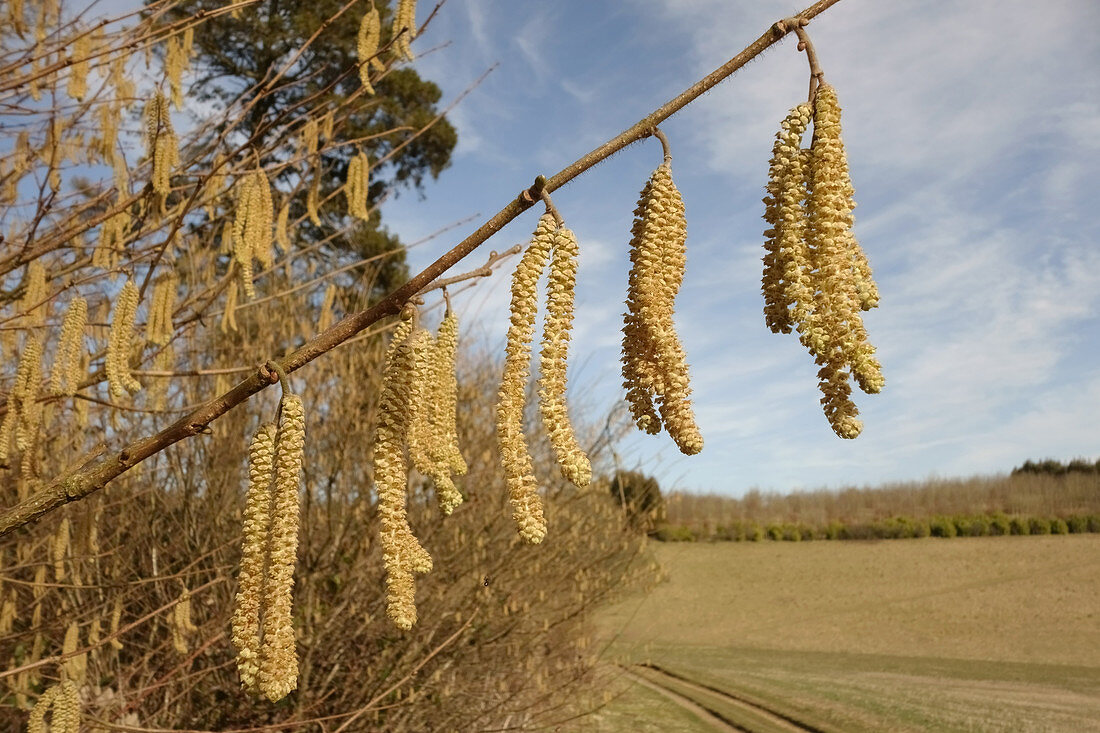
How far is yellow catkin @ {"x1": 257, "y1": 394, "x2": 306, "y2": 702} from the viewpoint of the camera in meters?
1.09

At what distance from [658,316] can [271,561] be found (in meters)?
0.56

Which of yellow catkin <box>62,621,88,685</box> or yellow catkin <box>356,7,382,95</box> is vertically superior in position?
yellow catkin <box>356,7,382,95</box>

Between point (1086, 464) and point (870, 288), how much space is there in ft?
110

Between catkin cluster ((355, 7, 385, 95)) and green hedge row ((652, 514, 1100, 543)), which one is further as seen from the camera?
green hedge row ((652, 514, 1100, 543))

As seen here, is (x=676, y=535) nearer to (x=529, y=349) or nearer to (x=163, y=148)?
(x=163, y=148)

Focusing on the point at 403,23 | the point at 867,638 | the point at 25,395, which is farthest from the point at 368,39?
the point at 867,638

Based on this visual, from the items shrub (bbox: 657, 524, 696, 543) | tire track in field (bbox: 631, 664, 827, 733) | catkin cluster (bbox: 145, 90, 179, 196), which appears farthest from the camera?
shrub (bbox: 657, 524, 696, 543)

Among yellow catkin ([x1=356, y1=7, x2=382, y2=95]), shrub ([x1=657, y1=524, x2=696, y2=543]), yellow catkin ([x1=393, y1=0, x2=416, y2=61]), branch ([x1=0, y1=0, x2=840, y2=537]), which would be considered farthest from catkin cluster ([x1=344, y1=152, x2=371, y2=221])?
shrub ([x1=657, y1=524, x2=696, y2=543])

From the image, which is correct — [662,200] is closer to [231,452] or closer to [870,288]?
[870,288]

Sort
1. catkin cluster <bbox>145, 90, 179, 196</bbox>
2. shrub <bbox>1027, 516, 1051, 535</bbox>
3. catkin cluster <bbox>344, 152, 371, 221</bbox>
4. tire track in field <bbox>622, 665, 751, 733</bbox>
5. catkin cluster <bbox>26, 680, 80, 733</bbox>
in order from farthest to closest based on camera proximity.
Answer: shrub <bbox>1027, 516, 1051, 535</bbox> → tire track in field <bbox>622, 665, 751, 733</bbox> → catkin cluster <bbox>344, 152, 371, 221</bbox> → catkin cluster <bbox>145, 90, 179, 196</bbox> → catkin cluster <bbox>26, 680, 80, 733</bbox>

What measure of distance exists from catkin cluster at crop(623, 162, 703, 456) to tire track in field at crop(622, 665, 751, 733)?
29.0 ft

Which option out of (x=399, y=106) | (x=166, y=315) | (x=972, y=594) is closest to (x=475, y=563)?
(x=166, y=315)

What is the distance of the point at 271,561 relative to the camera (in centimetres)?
110

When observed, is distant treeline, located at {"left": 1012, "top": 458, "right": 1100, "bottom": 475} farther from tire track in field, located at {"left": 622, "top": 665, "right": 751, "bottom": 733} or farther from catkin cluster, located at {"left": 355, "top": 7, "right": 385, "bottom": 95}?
catkin cluster, located at {"left": 355, "top": 7, "right": 385, "bottom": 95}
